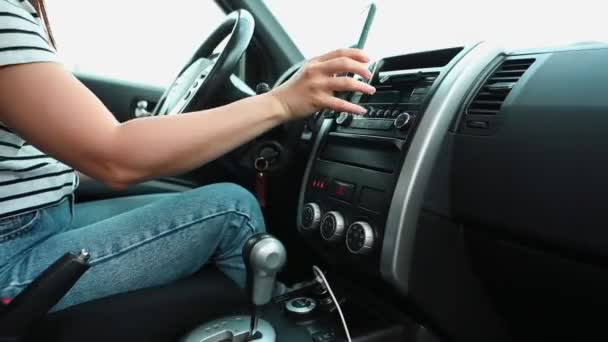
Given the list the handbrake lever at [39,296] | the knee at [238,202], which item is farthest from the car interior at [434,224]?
the knee at [238,202]

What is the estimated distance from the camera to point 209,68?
110cm

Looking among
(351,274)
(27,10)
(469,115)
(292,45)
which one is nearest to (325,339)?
(351,274)

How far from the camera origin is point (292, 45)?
1.46 m

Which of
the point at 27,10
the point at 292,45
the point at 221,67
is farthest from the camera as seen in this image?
the point at 292,45

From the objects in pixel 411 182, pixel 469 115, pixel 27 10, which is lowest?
pixel 411 182

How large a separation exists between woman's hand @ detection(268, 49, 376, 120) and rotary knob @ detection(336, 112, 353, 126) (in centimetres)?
24

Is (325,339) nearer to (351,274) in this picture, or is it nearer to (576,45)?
(351,274)

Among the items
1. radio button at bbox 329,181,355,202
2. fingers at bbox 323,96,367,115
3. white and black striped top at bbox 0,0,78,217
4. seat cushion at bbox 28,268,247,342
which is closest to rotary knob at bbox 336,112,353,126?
radio button at bbox 329,181,355,202

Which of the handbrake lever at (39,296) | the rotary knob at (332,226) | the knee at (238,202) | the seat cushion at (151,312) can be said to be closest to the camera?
the handbrake lever at (39,296)

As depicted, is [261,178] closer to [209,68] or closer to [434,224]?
[209,68]

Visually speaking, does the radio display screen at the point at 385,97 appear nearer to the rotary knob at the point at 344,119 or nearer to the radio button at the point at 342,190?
the rotary knob at the point at 344,119

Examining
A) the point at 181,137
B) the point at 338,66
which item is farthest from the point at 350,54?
the point at 181,137

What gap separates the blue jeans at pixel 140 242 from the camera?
69 cm

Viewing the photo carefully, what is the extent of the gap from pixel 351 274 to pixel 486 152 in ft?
1.25
